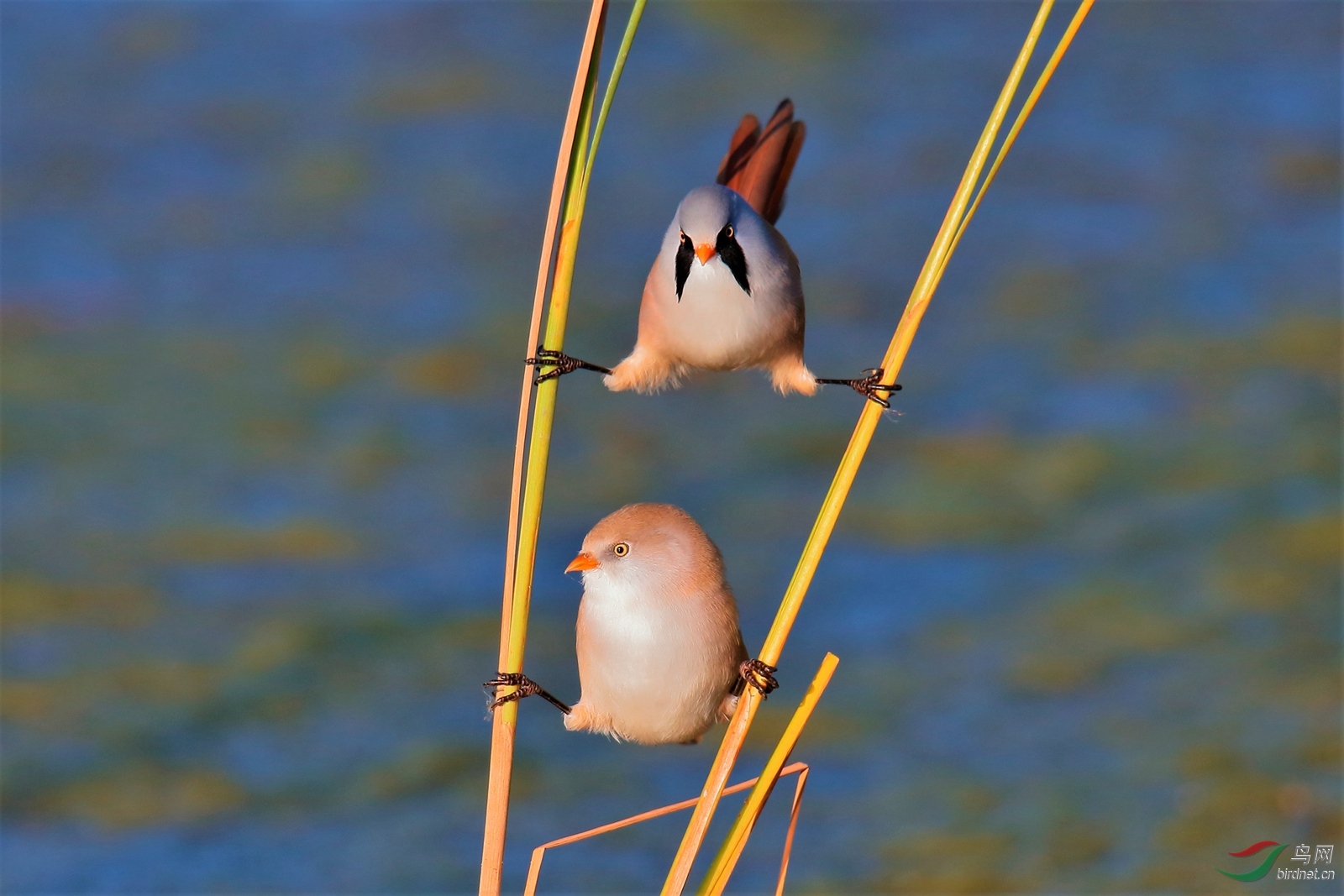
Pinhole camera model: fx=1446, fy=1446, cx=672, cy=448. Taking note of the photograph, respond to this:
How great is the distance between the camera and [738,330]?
1.93 meters

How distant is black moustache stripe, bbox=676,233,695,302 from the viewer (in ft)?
6.37

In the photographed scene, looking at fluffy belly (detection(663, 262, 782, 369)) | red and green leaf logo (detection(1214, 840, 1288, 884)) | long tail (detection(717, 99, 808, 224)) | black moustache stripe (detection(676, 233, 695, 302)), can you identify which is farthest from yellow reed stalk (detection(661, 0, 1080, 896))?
red and green leaf logo (detection(1214, 840, 1288, 884))

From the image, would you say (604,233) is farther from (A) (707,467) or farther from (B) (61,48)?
(B) (61,48)

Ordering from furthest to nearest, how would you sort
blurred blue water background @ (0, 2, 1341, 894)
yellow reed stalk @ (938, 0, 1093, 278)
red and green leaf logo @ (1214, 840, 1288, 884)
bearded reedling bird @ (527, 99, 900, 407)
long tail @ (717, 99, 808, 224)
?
blurred blue water background @ (0, 2, 1341, 894) → red and green leaf logo @ (1214, 840, 1288, 884) → long tail @ (717, 99, 808, 224) → bearded reedling bird @ (527, 99, 900, 407) → yellow reed stalk @ (938, 0, 1093, 278)

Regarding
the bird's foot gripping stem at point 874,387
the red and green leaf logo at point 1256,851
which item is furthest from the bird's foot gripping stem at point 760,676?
the red and green leaf logo at point 1256,851

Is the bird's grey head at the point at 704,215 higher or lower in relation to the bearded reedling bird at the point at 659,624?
higher

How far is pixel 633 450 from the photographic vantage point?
1098 cm

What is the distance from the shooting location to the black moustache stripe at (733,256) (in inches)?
76.4

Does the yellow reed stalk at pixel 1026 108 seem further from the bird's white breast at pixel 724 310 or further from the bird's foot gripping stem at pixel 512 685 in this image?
Answer: the bird's foot gripping stem at pixel 512 685

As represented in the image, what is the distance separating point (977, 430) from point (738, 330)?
32.5ft

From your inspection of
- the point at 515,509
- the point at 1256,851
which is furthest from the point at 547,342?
the point at 1256,851

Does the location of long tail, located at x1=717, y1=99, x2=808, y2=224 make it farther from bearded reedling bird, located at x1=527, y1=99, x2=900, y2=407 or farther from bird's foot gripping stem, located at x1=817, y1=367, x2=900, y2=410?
bird's foot gripping stem, located at x1=817, y1=367, x2=900, y2=410

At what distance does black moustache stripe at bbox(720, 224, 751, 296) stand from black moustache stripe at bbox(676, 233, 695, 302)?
38 mm

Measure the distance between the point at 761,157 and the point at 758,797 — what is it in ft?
3.37
